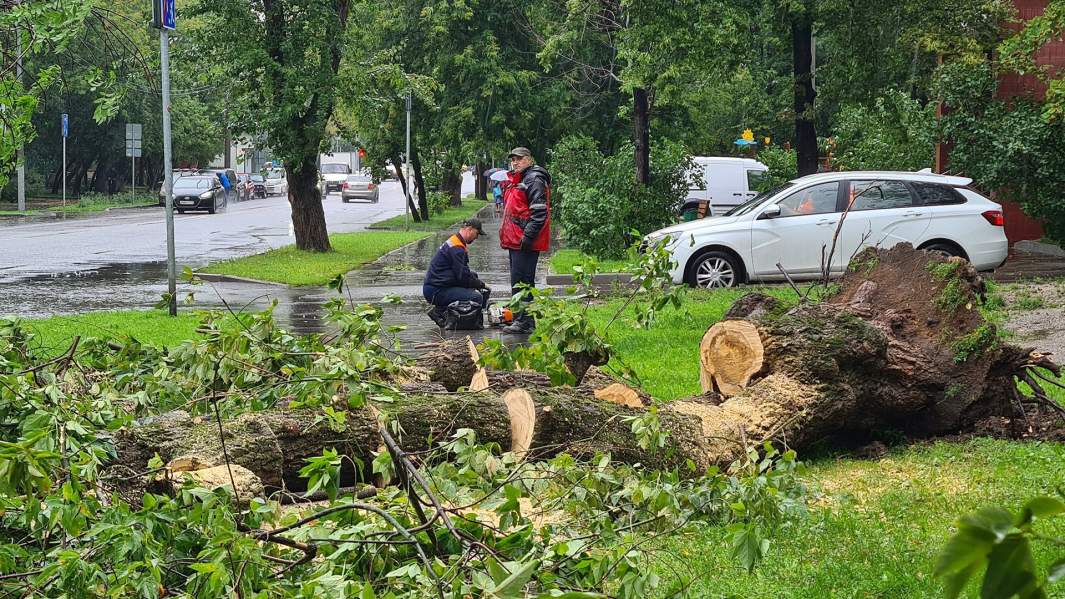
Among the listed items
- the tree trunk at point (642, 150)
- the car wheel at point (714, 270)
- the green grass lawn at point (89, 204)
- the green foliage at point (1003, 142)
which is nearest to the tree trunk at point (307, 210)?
the tree trunk at point (642, 150)

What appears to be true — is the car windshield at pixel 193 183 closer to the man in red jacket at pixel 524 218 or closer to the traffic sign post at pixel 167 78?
the traffic sign post at pixel 167 78

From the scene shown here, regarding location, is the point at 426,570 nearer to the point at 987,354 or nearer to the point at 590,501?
the point at 590,501

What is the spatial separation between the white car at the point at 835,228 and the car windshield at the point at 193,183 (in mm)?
33396

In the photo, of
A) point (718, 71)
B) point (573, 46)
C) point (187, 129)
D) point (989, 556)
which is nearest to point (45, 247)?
point (573, 46)

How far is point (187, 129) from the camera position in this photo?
2406 inches

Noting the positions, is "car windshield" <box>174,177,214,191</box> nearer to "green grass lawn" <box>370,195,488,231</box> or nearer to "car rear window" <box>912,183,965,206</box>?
"green grass lawn" <box>370,195,488,231</box>

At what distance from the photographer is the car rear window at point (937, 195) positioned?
50.7 ft

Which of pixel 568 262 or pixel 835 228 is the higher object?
pixel 835 228

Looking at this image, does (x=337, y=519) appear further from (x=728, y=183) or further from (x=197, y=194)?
(x=197, y=194)

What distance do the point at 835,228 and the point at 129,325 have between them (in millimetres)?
8774

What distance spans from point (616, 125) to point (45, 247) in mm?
14923

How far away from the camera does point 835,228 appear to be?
15.5 meters

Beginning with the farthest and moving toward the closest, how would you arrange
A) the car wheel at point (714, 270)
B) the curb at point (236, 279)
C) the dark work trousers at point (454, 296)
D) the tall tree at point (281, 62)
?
the tall tree at point (281, 62)
the curb at point (236, 279)
the car wheel at point (714, 270)
the dark work trousers at point (454, 296)

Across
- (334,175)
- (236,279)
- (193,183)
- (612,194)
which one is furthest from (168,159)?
(334,175)
